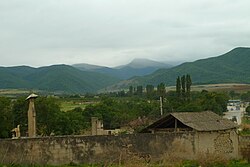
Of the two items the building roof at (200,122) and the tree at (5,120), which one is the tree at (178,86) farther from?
the building roof at (200,122)

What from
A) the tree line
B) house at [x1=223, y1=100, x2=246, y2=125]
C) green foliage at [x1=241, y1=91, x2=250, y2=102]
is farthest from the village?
→ green foliage at [x1=241, y1=91, x2=250, y2=102]

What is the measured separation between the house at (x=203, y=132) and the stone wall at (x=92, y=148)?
0.37m

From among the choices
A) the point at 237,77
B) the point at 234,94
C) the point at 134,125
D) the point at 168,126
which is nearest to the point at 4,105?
the point at 134,125

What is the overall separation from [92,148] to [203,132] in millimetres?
6227

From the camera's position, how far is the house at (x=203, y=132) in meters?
23.5

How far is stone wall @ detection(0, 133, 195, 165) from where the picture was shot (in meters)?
21.3

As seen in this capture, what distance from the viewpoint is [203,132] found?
23828mm

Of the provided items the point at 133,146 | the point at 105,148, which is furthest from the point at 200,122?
the point at 105,148

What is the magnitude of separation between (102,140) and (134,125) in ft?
111

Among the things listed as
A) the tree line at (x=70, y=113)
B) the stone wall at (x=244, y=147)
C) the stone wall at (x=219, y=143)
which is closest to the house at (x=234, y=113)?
the tree line at (x=70, y=113)

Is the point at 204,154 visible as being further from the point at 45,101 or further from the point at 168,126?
the point at 45,101

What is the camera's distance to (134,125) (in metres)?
55.8

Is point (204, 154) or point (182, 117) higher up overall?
point (182, 117)

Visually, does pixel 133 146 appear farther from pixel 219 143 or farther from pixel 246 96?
pixel 246 96
